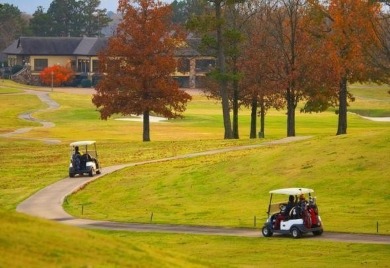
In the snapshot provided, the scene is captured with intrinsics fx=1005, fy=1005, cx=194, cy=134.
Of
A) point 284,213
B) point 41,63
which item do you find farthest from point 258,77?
point 41,63

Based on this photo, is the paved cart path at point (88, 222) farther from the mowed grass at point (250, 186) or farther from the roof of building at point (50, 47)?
the roof of building at point (50, 47)

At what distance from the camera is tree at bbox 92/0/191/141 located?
81.8 m

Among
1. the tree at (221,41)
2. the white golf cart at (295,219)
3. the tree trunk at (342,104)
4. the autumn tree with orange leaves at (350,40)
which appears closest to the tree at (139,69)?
the tree at (221,41)

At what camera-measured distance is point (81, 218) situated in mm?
43844

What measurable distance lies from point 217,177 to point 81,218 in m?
11.8

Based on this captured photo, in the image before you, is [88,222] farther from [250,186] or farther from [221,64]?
[221,64]

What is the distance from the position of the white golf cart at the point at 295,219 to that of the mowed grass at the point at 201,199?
2.15 ft

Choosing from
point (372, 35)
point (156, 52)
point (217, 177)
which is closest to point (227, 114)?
point (156, 52)

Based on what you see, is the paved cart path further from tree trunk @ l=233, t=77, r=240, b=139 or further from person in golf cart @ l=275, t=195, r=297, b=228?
tree trunk @ l=233, t=77, r=240, b=139

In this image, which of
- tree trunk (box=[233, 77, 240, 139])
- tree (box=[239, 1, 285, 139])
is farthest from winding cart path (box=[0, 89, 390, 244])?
tree (box=[239, 1, 285, 139])

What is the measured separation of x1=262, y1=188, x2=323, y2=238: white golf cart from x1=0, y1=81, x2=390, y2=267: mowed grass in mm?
656

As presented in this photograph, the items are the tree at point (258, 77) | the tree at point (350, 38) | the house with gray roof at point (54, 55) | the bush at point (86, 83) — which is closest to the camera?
the tree at point (350, 38)

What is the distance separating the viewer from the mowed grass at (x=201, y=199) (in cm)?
2278

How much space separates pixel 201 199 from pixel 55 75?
136 meters
